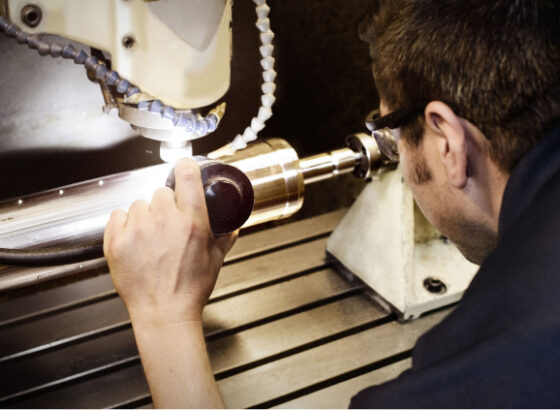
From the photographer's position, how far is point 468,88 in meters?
0.59

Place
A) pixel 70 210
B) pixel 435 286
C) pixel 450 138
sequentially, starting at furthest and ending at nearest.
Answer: pixel 435 286 → pixel 70 210 → pixel 450 138

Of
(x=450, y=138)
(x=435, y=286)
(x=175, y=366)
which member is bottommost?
(x=435, y=286)

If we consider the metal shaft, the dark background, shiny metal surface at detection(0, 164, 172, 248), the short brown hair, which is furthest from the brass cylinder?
the dark background

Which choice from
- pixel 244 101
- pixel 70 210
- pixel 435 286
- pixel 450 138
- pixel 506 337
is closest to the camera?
pixel 506 337

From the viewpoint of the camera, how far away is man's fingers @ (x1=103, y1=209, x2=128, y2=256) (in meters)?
0.67

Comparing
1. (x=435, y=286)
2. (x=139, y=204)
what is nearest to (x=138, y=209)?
(x=139, y=204)

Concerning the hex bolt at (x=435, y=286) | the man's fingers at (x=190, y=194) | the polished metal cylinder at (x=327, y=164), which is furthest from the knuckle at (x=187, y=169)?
the hex bolt at (x=435, y=286)

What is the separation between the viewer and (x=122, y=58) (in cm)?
66

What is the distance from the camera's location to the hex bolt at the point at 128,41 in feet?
2.15

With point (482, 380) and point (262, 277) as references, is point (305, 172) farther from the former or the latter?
point (482, 380)

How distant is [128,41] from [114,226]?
0.73 ft

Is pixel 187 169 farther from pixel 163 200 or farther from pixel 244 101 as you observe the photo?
pixel 244 101

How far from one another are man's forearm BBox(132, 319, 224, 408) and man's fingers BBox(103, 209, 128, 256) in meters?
0.10

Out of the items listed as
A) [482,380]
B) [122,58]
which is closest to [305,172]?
[122,58]
